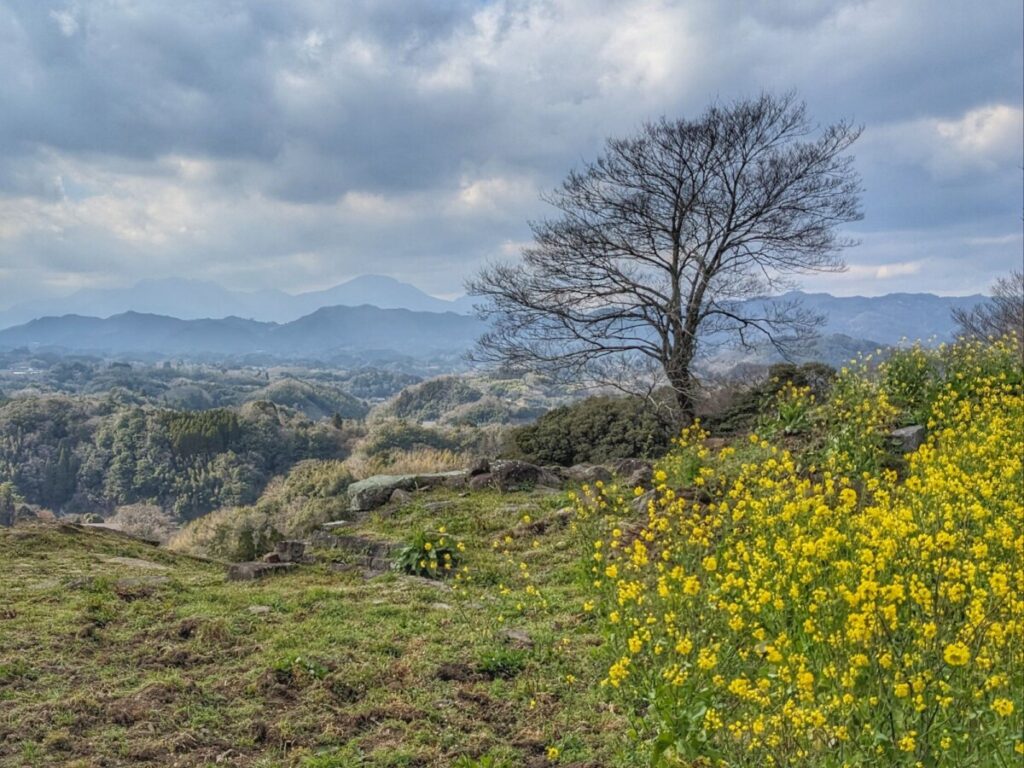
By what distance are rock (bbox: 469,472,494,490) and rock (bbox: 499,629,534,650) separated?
241 inches

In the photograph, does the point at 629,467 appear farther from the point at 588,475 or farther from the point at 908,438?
the point at 908,438

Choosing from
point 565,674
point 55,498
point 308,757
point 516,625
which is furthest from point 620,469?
point 55,498

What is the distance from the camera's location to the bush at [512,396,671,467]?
16.1 m

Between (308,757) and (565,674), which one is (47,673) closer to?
(308,757)

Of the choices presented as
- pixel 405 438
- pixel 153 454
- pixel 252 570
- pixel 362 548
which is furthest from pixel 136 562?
pixel 153 454

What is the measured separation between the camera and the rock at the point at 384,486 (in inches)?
464

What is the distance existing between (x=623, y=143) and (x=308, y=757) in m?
14.2

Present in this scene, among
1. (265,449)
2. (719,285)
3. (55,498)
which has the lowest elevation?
(55,498)

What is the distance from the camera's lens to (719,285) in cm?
1567

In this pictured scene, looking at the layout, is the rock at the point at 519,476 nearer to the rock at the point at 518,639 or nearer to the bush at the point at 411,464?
the bush at the point at 411,464

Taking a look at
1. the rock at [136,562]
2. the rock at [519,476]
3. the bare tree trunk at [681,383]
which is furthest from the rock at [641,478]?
the rock at [136,562]

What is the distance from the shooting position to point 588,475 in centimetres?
1184

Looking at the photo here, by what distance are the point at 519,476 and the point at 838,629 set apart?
846 centimetres

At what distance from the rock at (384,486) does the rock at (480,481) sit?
391 mm
